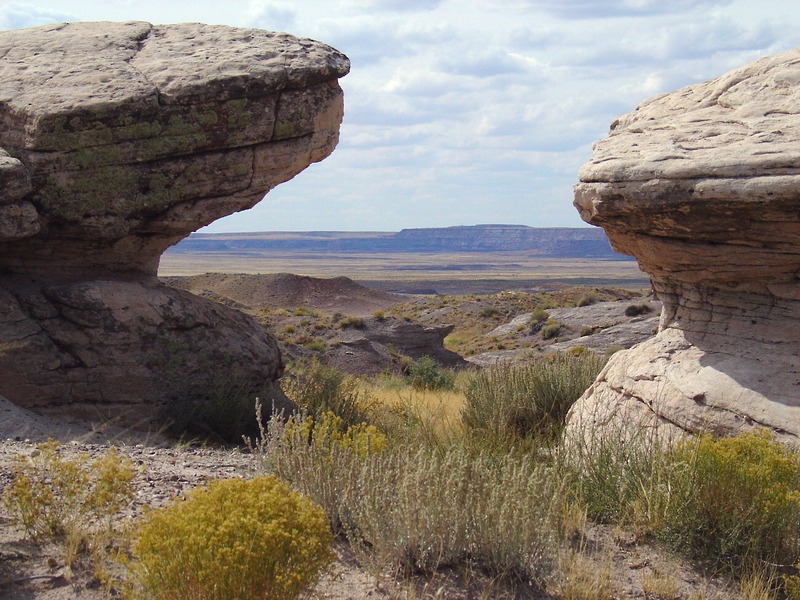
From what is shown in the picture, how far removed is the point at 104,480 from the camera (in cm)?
515

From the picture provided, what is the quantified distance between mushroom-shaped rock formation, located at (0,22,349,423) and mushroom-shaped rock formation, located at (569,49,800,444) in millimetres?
4307

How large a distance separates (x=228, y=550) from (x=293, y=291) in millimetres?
47089

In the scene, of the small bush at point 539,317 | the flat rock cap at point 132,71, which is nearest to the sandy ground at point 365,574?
the flat rock cap at point 132,71

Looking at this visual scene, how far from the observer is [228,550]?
3.99 metres

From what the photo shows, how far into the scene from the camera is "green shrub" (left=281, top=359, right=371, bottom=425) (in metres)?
11.2

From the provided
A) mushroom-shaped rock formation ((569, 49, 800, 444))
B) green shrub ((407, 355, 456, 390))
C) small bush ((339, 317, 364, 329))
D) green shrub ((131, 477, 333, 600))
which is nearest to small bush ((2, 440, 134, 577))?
green shrub ((131, 477, 333, 600))

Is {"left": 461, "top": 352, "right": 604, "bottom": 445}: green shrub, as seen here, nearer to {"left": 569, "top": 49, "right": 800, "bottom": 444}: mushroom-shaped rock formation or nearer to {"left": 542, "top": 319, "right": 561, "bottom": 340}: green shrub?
{"left": 569, "top": 49, "right": 800, "bottom": 444}: mushroom-shaped rock formation

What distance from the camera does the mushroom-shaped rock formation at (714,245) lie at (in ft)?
23.4

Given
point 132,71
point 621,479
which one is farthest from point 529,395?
point 132,71

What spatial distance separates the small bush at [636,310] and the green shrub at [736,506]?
73.8 feet

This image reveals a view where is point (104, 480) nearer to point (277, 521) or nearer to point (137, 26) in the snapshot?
point (277, 521)

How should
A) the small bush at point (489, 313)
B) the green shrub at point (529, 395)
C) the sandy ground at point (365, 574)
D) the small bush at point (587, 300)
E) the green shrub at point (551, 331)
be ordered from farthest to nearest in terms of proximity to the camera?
the small bush at point (489, 313) → the small bush at point (587, 300) → the green shrub at point (551, 331) → the green shrub at point (529, 395) → the sandy ground at point (365, 574)

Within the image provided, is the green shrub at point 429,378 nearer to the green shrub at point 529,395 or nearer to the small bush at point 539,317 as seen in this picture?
the green shrub at point 529,395

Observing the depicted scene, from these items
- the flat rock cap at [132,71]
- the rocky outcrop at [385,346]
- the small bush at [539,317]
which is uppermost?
the flat rock cap at [132,71]
